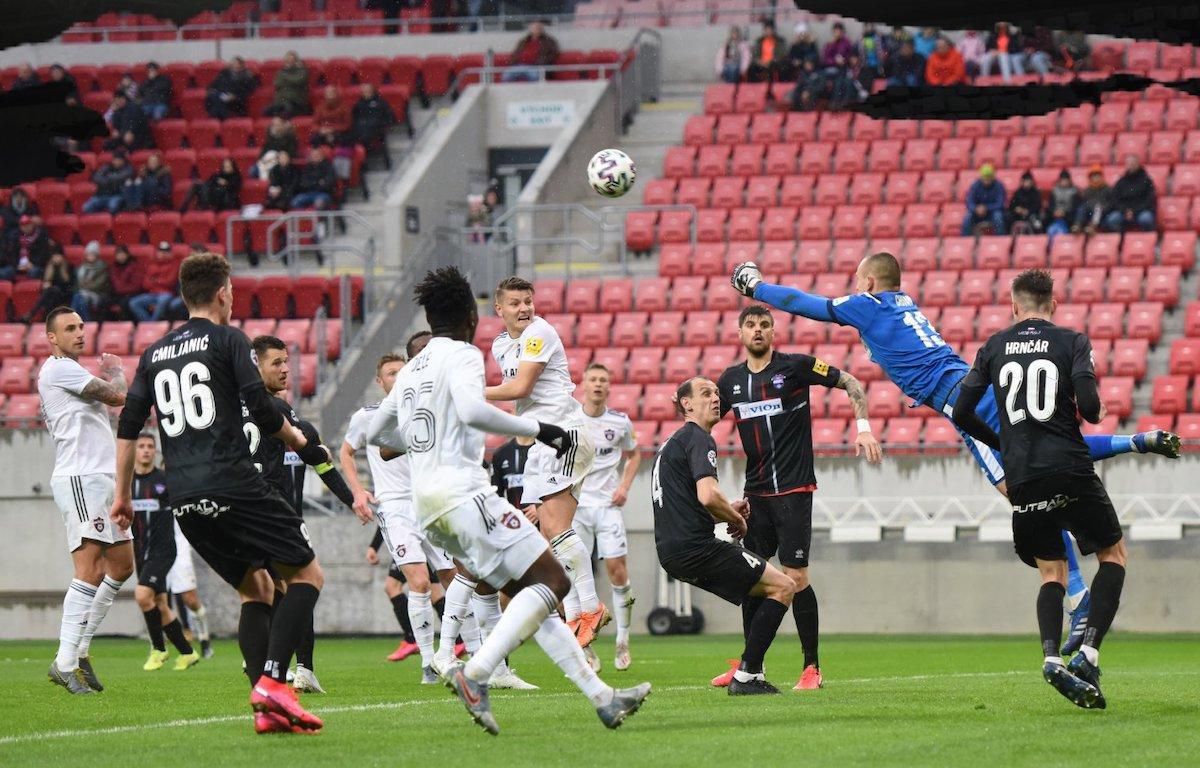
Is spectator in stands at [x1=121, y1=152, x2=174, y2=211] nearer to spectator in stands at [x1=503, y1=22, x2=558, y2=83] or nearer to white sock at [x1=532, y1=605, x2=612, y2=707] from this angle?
spectator in stands at [x1=503, y1=22, x2=558, y2=83]

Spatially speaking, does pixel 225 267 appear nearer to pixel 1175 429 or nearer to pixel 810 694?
pixel 810 694

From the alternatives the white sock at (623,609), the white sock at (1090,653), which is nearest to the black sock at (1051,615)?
the white sock at (1090,653)

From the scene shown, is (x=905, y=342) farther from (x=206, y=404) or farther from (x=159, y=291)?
(x=159, y=291)

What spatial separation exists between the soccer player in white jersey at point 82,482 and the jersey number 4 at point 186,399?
3208 mm

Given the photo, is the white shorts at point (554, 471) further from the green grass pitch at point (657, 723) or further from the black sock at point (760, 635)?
the black sock at point (760, 635)

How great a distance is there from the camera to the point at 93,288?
25328 mm

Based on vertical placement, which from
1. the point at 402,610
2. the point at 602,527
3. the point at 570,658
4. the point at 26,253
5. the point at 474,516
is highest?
the point at 474,516

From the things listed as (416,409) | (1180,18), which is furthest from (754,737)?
(1180,18)

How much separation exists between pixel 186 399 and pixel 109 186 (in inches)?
857

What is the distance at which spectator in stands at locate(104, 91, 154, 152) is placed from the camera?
28.8 meters

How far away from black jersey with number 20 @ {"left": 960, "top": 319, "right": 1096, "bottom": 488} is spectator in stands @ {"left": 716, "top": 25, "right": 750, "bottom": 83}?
2018 cm

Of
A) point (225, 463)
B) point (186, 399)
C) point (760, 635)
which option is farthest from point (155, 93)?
point (225, 463)

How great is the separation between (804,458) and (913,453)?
911cm

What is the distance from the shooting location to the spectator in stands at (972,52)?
25.9 meters
